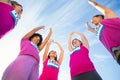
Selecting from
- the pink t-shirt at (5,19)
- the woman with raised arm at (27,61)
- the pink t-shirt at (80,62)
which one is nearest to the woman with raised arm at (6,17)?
the pink t-shirt at (5,19)

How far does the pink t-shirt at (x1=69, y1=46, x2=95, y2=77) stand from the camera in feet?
13.8

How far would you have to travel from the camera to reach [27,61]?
12.2ft

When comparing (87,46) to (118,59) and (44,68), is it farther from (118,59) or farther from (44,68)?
(118,59)

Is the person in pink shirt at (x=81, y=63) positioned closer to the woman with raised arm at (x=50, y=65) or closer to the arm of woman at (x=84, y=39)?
the arm of woman at (x=84, y=39)

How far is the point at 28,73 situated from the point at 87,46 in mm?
1679

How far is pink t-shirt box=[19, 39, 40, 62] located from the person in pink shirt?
0.73 metres

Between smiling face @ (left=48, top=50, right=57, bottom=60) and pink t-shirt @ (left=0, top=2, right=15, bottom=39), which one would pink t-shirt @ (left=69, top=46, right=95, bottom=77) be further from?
pink t-shirt @ (left=0, top=2, right=15, bottom=39)

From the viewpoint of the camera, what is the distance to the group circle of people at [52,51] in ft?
11.4

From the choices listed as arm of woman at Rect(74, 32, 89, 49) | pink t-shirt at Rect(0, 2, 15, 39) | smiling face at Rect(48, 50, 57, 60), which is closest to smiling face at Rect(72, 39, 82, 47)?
arm of woman at Rect(74, 32, 89, 49)

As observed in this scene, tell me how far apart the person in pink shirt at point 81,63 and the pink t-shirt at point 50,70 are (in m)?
0.45

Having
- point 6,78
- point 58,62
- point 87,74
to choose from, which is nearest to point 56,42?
point 58,62

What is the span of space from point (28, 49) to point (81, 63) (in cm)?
98

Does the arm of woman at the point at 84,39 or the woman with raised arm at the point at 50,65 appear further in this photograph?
the arm of woman at the point at 84,39

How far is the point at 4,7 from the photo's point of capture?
344 cm
